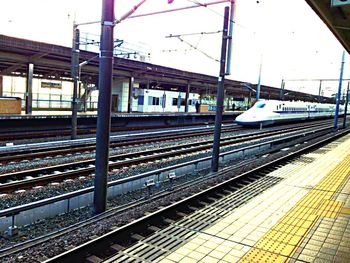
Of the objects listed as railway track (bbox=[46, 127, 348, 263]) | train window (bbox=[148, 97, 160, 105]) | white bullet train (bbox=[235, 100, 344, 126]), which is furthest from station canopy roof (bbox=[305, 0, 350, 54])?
train window (bbox=[148, 97, 160, 105])

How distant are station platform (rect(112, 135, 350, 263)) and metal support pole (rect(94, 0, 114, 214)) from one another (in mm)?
1495

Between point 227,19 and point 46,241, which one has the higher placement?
point 227,19

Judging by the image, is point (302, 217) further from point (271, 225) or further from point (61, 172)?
point (61, 172)

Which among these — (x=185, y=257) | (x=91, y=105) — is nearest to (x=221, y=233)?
(x=185, y=257)

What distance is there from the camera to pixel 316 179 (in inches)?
365

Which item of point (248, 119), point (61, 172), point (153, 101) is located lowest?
point (61, 172)

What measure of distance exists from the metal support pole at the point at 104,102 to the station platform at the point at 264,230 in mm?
1495

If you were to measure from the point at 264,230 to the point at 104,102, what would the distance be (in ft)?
11.4

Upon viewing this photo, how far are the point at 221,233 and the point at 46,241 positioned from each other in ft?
8.57

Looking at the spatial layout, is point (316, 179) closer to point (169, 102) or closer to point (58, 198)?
point (58, 198)

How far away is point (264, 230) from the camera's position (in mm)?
5422

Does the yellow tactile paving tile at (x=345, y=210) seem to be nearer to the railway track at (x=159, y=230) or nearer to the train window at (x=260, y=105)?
the railway track at (x=159, y=230)

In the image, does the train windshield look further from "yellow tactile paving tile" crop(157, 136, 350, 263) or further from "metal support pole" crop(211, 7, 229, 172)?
"yellow tactile paving tile" crop(157, 136, 350, 263)

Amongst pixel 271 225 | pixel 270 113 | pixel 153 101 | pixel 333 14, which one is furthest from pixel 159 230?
pixel 153 101
